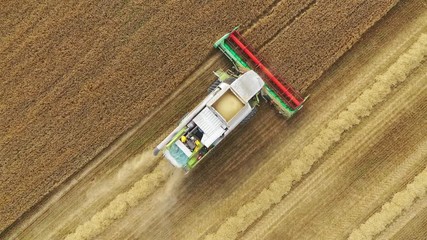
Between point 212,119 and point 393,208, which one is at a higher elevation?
point 212,119

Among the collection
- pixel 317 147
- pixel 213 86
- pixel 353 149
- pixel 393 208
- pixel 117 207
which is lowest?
pixel 393 208

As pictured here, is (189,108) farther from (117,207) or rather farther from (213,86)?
(117,207)

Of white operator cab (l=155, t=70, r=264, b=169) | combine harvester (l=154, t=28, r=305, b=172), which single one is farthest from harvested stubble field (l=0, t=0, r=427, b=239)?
white operator cab (l=155, t=70, r=264, b=169)

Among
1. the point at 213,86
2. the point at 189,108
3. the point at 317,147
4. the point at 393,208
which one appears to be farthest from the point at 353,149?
the point at 189,108

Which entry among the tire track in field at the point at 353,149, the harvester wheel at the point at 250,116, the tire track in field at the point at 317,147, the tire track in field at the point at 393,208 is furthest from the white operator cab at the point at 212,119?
the tire track in field at the point at 393,208

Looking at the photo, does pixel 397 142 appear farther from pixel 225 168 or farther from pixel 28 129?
pixel 28 129

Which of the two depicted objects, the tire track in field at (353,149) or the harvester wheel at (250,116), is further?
the tire track in field at (353,149)

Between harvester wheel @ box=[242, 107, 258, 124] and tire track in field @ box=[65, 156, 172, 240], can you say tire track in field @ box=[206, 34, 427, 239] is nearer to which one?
harvester wheel @ box=[242, 107, 258, 124]

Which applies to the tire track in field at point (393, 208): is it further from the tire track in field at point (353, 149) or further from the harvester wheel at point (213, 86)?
Answer: the harvester wheel at point (213, 86)
